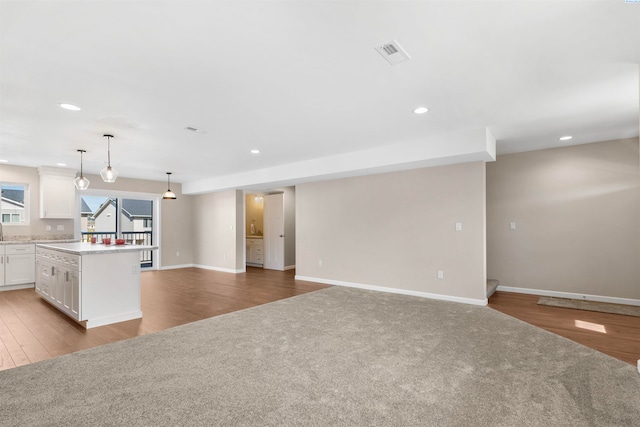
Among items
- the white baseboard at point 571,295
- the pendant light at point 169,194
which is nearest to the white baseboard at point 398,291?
the white baseboard at point 571,295

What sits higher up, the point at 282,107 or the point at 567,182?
the point at 282,107

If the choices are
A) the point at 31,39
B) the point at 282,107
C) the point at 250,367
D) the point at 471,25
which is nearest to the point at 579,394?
the point at 250,367

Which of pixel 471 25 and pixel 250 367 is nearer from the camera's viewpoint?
pixel 471 25

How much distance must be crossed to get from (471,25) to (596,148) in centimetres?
467

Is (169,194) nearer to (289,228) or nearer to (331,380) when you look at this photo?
(289,228)

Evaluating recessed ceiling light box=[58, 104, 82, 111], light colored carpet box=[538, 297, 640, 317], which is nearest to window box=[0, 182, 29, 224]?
recessed ceiling light box=[58, 104, 82, 111]

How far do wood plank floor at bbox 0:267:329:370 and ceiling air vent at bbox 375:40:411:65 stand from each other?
3882 mm

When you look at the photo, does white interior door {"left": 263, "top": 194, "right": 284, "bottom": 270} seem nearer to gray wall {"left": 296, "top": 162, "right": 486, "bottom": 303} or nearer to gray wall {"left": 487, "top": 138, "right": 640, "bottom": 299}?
gray wall {"left": 296, "top": 162, "right": 486, "bottom": 303}

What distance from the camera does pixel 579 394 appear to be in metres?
2.22

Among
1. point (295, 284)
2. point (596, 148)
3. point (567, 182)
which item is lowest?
point (295, 284)

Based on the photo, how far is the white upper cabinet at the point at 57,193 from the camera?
6750 millimetres

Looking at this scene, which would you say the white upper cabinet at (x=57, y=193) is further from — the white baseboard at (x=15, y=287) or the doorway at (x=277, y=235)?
the doorway at (x=277, y=235)

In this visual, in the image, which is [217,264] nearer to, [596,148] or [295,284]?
[295,284]

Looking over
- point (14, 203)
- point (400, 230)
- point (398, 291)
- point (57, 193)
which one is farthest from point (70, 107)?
point (398, 291)
